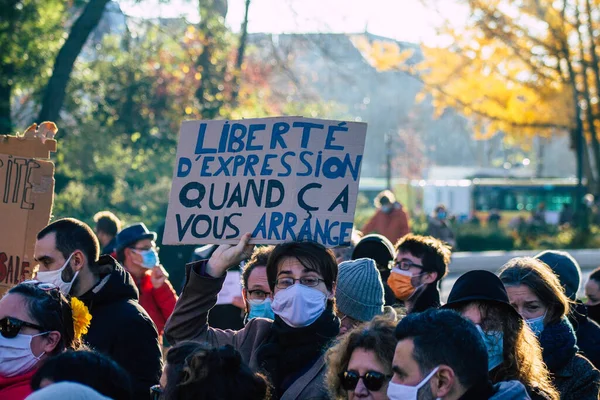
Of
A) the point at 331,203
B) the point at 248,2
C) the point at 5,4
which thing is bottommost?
the point at 331,203

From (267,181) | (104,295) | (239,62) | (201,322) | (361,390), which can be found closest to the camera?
(361,390)

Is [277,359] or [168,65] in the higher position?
[168,65]

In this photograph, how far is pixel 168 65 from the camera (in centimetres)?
1942

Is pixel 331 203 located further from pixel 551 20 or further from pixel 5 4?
pixel 551 20

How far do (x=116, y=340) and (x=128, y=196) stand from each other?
14876 mm

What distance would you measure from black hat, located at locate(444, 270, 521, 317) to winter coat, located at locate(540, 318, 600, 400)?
2.27 ft

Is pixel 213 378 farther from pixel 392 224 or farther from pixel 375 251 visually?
pixel 392 224

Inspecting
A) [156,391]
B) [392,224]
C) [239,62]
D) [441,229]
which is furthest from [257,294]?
[239,62]

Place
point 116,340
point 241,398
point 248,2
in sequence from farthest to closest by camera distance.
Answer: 1. point 248,2
2. point 116,340
3. point 241,398

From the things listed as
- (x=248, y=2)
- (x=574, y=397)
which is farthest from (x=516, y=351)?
→ (x=248, y=2)

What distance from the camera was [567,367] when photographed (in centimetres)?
482

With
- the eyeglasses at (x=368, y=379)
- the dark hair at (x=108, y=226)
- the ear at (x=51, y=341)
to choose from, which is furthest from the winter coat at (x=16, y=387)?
the dark hair at (x=108, y=226)

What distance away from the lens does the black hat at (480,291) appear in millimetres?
4258

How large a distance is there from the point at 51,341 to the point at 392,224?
9112 mm
